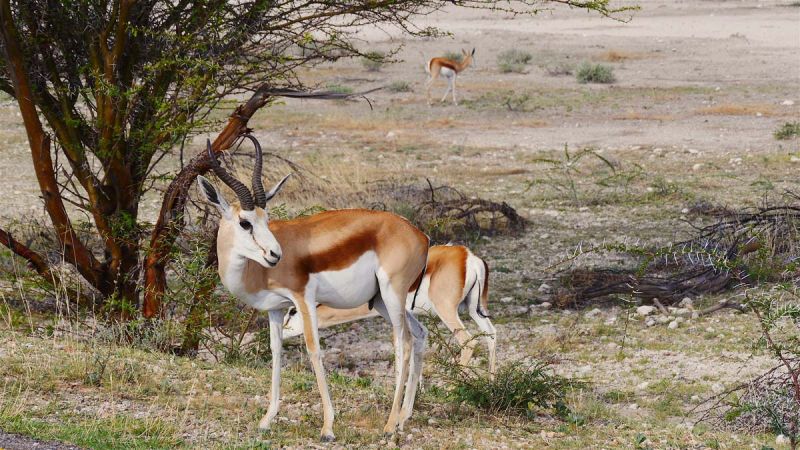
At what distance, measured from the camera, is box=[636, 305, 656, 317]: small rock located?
374 inches

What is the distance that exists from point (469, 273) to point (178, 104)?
94.6 inches

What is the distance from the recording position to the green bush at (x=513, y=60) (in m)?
28.4

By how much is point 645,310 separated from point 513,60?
21082mm

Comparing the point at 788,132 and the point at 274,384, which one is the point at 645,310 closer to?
the point at 274,384

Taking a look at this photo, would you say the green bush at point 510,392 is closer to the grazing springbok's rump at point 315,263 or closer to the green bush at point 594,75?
the grazing springbok's rump at point 315,263

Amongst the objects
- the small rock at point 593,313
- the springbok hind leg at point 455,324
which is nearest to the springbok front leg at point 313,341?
the springbok hind leg at point 455,324

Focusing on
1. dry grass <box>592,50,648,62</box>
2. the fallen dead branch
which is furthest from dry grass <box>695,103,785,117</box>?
the fallen dead branch

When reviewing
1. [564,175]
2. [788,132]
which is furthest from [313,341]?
[788,132]

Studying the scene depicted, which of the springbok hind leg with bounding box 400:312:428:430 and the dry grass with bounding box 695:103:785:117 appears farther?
the dry grass with bounding box 695:103:785:117

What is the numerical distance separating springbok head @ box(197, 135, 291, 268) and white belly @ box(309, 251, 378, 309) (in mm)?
378

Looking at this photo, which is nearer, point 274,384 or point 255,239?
point 255,239

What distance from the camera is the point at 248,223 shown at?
584cm

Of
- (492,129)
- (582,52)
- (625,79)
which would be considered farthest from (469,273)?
(582,52)

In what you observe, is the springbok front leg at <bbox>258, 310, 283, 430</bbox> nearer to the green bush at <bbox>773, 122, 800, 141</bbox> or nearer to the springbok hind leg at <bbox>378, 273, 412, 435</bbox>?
the springbok hind leg at <bbox>378, 273, 412, 435</bbox>
